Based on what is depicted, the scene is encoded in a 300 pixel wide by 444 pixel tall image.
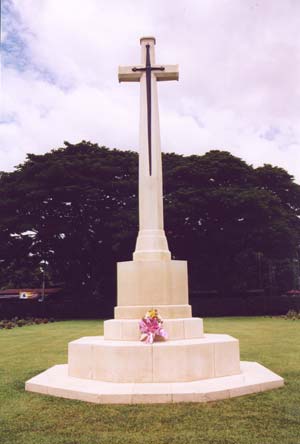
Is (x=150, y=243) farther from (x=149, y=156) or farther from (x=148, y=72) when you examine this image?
(x=148, y=72)

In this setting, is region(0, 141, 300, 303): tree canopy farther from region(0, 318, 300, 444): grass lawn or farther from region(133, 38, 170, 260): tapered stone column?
region(0, 318, 300, 444): grass lawn

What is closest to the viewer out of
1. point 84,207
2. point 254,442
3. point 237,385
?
point 254,442

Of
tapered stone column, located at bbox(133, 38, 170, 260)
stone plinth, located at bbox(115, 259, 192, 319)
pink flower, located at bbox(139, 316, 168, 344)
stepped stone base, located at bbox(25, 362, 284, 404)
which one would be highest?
tapered stone column, located at bbox(133, 38, 170, 260)

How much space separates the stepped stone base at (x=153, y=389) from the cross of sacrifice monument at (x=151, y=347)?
1cm

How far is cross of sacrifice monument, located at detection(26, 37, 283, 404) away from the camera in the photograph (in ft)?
21.2

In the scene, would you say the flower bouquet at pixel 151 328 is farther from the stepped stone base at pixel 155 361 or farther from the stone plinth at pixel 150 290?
the stone plinth at pixel 150 290

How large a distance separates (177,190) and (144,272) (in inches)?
894

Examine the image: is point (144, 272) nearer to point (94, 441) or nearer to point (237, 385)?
point (237, 385)

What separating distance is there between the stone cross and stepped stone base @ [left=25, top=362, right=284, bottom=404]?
106 inches

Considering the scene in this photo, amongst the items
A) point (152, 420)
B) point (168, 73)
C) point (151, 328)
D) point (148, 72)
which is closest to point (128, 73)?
point (148, 72)

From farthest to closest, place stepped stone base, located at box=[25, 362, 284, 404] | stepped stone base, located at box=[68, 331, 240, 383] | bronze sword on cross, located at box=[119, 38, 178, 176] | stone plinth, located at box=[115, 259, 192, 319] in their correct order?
bronze sword on cross, located at box=[119, 38, 178, 176]
stone plinth, located at box=[115, 259, 192, 319]
stepped stone base, located at box=[68, 331, 240, 383]
stepped stone base, located at box=[25, 362, 284, 404]

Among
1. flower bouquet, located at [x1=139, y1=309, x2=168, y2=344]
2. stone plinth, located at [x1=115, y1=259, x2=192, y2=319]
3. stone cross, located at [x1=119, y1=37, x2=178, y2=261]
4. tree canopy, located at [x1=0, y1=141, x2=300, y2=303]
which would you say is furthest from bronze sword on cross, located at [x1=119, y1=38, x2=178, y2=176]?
tree canopy, located at [x1=0, y1=141, x2=300, y2=303]

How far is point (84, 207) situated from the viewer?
29969 mm

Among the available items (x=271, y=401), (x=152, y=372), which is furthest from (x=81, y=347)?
(x=271, y=401)
